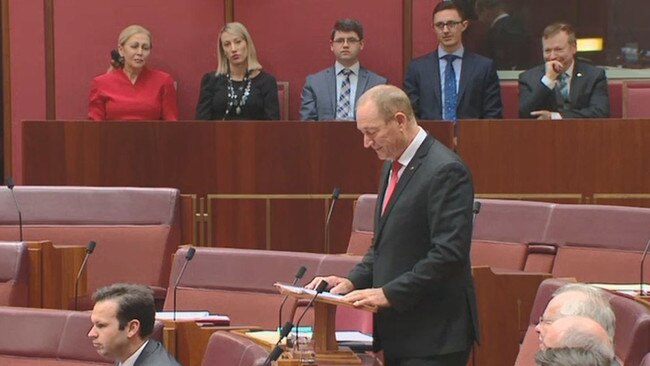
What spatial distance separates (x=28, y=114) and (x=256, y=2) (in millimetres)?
1031

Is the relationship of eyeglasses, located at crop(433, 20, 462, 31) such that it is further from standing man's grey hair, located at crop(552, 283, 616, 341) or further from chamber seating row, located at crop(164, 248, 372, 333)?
standing man's grey hair, located at crop(552, 283, 616, 341)

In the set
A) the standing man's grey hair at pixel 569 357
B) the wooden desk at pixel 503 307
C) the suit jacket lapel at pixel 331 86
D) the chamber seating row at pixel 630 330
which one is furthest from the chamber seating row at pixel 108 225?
the standing man's grey hair at pixel 569 357

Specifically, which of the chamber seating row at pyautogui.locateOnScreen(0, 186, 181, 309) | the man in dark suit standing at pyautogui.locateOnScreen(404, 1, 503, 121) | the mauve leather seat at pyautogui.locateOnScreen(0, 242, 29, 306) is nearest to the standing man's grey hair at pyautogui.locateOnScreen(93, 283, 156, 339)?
the mauve leather seat at pyautogui.locateOnScreen(0, 242, 29, 306)

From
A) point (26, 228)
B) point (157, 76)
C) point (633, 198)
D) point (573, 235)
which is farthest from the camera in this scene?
point (157, 76)

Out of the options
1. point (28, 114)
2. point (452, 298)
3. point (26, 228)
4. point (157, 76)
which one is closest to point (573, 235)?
point (452, 298)

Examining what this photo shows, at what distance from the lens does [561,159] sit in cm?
439

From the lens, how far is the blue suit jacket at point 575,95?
4.74 m

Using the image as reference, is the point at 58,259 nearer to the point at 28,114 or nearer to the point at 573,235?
the point at 573,235

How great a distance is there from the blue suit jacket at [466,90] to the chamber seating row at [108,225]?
117cm

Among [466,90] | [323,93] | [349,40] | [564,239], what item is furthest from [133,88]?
[564,239]

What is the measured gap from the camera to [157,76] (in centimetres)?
515

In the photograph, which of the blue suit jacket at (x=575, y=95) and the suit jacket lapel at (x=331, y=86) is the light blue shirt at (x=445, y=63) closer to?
the blue suit jacket at (x=575, y=95)

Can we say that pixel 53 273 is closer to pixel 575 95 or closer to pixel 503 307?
pixel 503 307

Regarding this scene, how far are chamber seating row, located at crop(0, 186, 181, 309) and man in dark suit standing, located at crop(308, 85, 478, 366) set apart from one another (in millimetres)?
1557
